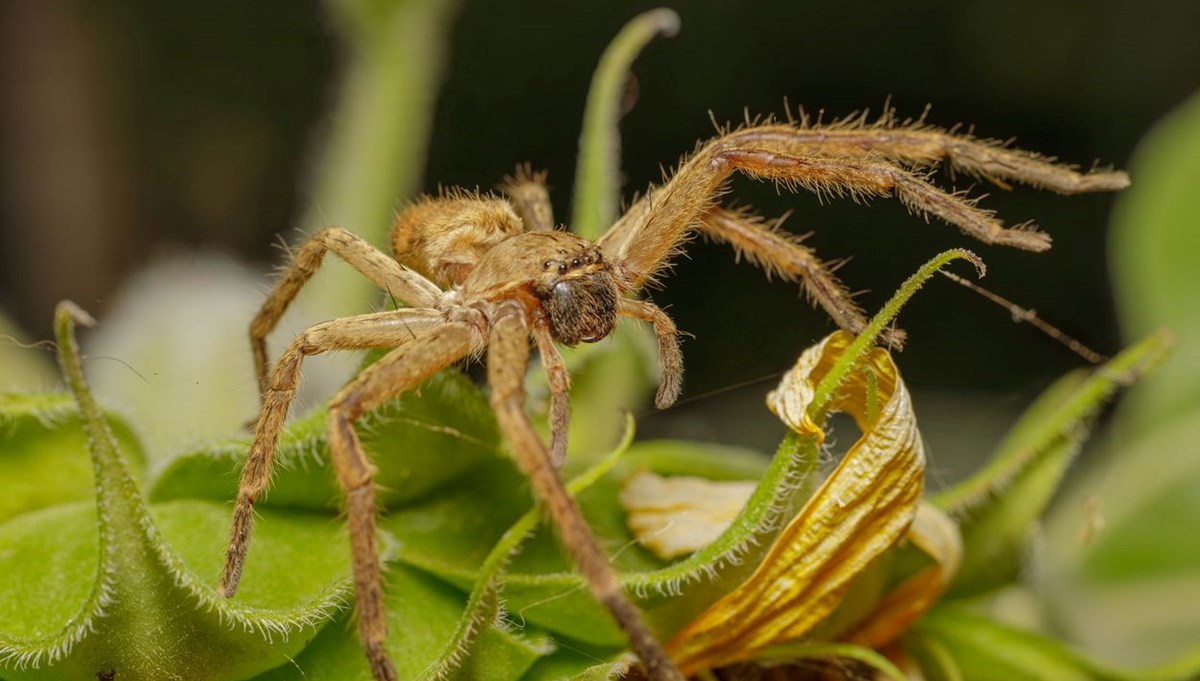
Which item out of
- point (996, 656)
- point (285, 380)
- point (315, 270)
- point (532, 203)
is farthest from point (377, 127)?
point (996, 656)

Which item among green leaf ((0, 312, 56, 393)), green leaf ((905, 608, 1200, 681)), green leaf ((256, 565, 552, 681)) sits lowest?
green leaf ((0, 312, 56, 393))

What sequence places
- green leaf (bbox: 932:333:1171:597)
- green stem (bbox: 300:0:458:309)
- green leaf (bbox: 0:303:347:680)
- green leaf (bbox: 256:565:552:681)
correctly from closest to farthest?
1. green leaf (bbox: 0:303:347:680)
2. green leaf (bbox: 256:565:552:681)
3. green leaf (bbox: 932:333:1171:597)
4. green stem (bbox: 300:0:458:309)

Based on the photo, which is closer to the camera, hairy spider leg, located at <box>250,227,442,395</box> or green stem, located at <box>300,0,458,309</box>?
hairy spider leg, located at <box>250,227,442,395</box>

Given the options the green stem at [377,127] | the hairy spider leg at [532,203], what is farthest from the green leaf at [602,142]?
the green stem at [377,127]

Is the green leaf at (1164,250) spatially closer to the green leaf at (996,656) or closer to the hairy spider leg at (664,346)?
the green leaf at (996,656)

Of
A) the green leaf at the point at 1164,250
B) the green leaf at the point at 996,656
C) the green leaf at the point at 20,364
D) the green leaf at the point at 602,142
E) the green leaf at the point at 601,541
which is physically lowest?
the green leaf at the point at 20,364

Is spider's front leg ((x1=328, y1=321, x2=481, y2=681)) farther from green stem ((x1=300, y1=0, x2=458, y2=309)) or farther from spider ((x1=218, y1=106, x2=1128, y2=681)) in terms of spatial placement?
green stem ((x1=300, y1=0, x2=458, y2=309))

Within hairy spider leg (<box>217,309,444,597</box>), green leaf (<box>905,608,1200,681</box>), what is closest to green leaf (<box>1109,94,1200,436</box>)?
green leaf (<box>905,608,1200,681</box>)
